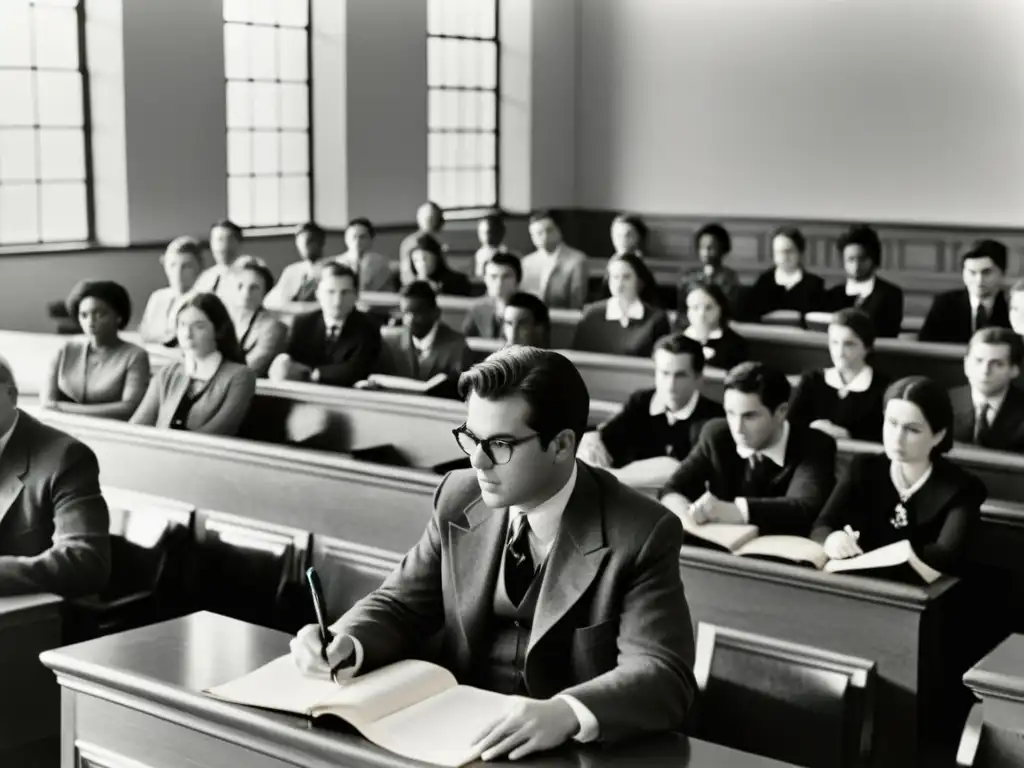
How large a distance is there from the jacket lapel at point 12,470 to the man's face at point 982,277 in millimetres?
5608

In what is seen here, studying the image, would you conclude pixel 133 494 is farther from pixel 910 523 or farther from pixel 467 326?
pixel 467 326

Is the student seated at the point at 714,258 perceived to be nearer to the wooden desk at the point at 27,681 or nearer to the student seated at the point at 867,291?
the student seated at the point at 867,291

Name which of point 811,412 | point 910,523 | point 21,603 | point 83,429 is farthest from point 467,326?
point 21,603

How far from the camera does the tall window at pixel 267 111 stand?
1160 centimetres

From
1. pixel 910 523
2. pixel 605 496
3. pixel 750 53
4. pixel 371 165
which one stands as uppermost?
pixel 750 53

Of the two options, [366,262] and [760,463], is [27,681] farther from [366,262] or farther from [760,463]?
[366,262]

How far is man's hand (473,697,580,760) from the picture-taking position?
6.93 feet

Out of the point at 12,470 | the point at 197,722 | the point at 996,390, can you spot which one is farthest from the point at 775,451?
the point at 197,722

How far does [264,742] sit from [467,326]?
6722mm

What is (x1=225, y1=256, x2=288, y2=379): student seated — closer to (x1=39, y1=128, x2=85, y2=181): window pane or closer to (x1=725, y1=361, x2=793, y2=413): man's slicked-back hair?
(x1=39, y1=128, x2=85, y2=181): window pane

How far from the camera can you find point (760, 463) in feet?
15.7

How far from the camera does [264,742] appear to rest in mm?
2316

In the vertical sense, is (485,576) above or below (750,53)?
below

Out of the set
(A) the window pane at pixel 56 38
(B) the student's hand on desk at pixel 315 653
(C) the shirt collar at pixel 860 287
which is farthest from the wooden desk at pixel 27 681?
(A) the window pane at pixel 56 38
